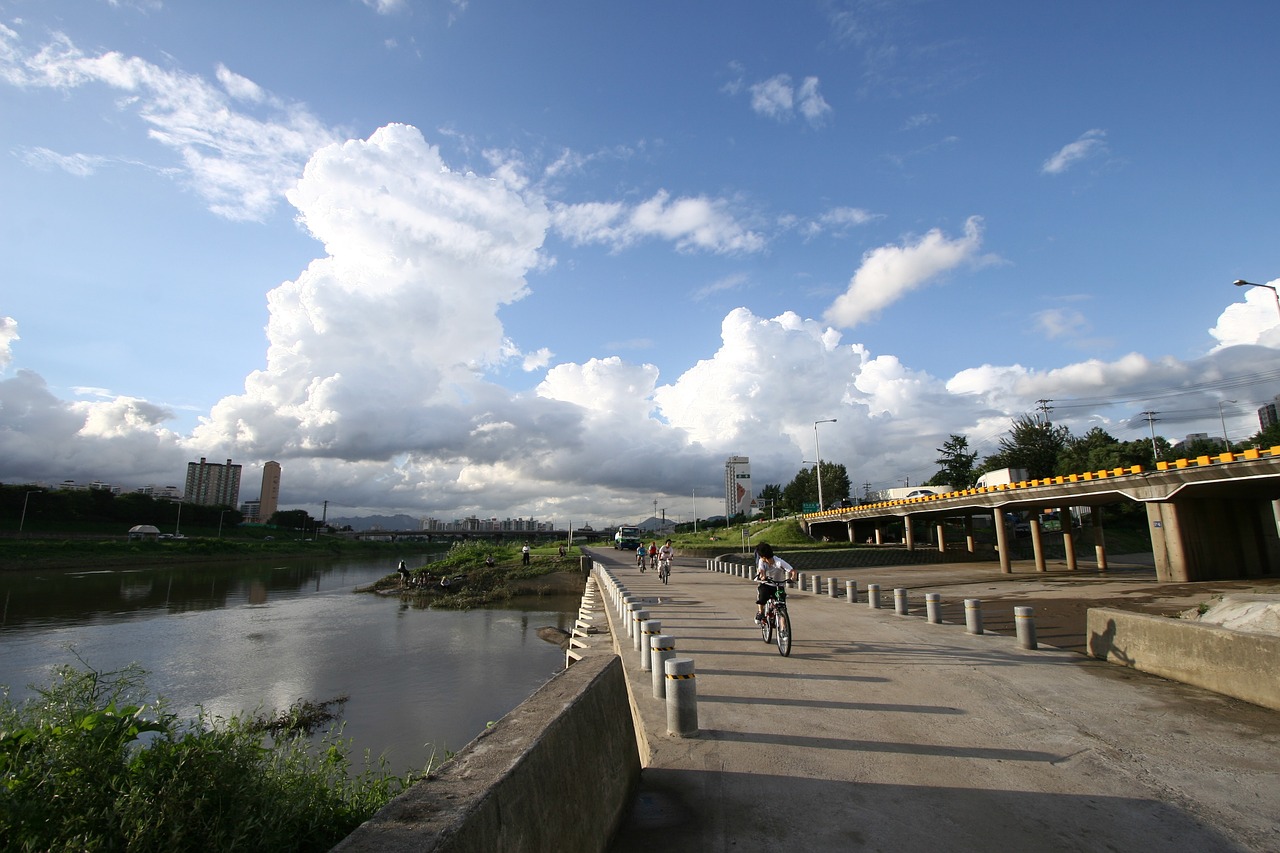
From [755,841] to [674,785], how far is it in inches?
43.6

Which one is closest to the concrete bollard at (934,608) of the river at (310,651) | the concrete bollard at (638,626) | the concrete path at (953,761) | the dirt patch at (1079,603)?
the dirt patch at (1079,603)

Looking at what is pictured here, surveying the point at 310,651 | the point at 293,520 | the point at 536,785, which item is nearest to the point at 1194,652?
the point at 536,785

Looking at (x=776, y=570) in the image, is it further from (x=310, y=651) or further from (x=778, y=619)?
(x=310, y=651)

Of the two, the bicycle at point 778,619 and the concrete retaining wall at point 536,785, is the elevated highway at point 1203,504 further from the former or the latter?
the concrete retaining wall at point 536,785

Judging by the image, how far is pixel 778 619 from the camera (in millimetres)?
10820

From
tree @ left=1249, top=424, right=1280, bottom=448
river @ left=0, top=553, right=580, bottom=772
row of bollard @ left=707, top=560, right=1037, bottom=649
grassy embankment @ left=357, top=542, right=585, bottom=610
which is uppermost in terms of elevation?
tree @ left=1249, top=424, right=1280, bottom=448

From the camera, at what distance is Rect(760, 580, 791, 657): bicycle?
34.2ft

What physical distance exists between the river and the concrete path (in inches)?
131

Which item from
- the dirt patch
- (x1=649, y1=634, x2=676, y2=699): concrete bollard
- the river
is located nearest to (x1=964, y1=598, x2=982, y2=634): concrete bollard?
the dirt patch

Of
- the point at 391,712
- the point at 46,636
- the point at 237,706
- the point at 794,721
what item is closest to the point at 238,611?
the point at 46,636

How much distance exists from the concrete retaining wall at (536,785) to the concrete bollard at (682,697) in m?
1.02

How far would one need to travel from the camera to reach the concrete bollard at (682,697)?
647cm

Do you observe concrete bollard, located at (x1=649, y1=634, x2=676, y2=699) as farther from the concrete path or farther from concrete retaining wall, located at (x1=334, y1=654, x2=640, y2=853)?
concrete retaining wall, located at (x1=334, y1=654, x2=640, y2=853)

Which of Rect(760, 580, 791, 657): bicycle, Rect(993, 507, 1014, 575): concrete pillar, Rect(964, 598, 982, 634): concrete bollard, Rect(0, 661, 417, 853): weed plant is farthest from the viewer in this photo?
Rect(993, 507, 1014, 575): concrete pillar
